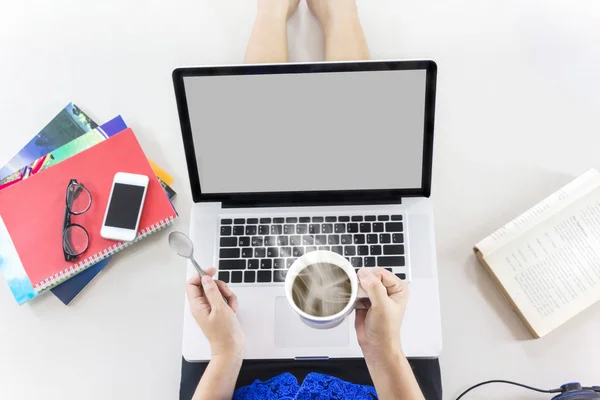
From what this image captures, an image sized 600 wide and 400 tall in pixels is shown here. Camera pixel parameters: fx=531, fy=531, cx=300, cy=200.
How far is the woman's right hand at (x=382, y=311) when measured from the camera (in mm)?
666

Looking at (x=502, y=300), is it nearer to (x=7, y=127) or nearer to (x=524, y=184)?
(x=524, y=184)

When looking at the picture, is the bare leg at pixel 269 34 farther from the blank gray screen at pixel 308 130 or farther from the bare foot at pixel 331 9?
the blank gray screen at pixel 308 130

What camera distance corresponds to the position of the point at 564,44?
0.95 meters

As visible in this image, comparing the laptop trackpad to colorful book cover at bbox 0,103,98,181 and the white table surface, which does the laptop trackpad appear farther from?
colorful book cover at bbox 0,103,98,181

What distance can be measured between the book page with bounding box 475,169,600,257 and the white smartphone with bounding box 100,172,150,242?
54cm

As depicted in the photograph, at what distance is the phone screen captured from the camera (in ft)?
2.82

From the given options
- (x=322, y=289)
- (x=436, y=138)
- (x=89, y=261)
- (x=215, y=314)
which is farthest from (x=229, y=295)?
(x=436, y=138)

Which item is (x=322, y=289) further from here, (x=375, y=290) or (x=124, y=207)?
(x=124, y=207)

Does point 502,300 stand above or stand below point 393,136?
below

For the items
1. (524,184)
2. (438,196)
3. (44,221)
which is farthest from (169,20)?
(524,184)

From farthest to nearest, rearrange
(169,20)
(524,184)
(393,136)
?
(169,20) → (524,184) → (393,136)

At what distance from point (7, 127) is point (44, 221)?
0.21 meters

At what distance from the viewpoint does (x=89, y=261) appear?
33.5 inches

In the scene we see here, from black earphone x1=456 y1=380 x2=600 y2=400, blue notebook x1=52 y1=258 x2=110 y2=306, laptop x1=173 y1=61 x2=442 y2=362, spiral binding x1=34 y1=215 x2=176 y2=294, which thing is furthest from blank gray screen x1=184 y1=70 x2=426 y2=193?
black earphone x1=456 y1=380 x2=600 y2=400
